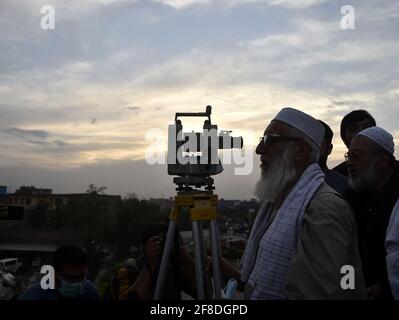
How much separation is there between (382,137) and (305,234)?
5.10ft

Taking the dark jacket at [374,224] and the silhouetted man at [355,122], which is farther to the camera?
the silhouetted man at [355,122]

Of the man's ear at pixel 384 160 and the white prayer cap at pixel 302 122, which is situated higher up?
the white prayer cap at pixel 302 122

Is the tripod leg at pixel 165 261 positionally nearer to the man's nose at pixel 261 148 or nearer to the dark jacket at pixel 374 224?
the man's nose at pixel 261 148

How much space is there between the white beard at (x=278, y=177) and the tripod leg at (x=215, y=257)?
2.25 feet

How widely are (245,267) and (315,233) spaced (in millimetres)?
635

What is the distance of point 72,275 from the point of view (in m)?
3.22

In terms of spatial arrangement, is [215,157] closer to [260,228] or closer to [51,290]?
[260,228]

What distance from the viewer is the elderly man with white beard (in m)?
1.77

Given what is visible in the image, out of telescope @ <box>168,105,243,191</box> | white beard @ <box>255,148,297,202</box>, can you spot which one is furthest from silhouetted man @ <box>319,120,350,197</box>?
white beard @ <box>255,148,297,202</box>

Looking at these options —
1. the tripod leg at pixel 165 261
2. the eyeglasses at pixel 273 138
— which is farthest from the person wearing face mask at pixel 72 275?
the eyeglasses at pixel 273 138

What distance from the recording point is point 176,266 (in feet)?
10.4

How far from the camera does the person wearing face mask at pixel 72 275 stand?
3135mm
